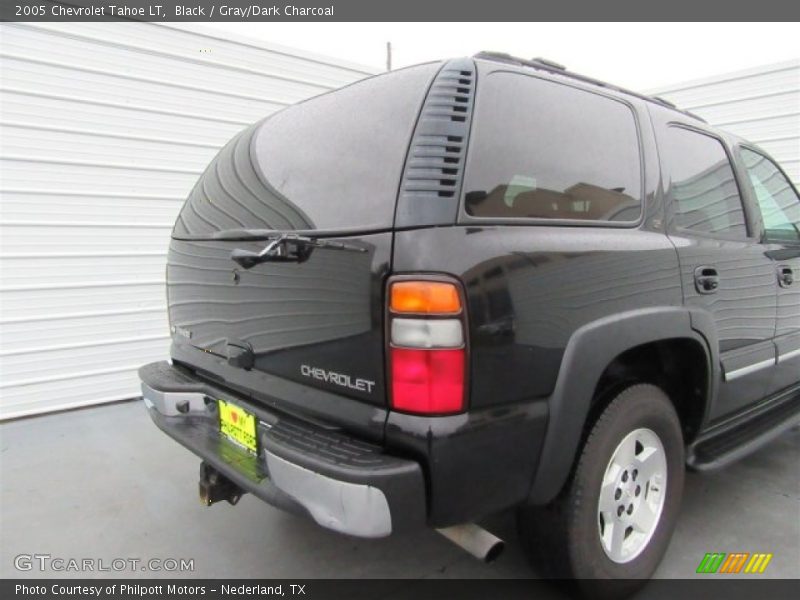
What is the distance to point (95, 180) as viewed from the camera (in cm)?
419

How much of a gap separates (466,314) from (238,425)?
3.35 ft

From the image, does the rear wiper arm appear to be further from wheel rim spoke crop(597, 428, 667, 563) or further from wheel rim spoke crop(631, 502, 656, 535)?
wheel rim spoke crop(631, 502, 656, 535)

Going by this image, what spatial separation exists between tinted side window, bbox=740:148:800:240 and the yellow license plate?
9.11 feet

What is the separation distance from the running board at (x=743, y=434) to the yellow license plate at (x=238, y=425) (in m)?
1.85

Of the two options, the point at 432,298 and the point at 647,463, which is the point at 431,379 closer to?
the point at 432,298

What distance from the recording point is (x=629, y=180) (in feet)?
6.72

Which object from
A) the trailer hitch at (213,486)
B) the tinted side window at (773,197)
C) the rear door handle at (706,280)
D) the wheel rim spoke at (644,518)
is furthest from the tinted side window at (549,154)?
the trailer hitch at (213,486)

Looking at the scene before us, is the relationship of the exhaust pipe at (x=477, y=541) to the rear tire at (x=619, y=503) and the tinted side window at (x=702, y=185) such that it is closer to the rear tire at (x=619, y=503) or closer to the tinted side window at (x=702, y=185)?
the rear tire at (x=619, y=503)

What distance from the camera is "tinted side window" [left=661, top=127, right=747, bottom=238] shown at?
90.2 inches

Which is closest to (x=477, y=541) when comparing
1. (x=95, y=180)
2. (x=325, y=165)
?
(x=325, y=165)

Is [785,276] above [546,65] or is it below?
below

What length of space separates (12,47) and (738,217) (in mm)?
4816

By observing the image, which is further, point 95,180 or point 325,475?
point 95,180

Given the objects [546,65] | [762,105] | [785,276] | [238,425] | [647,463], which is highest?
[762,105]
